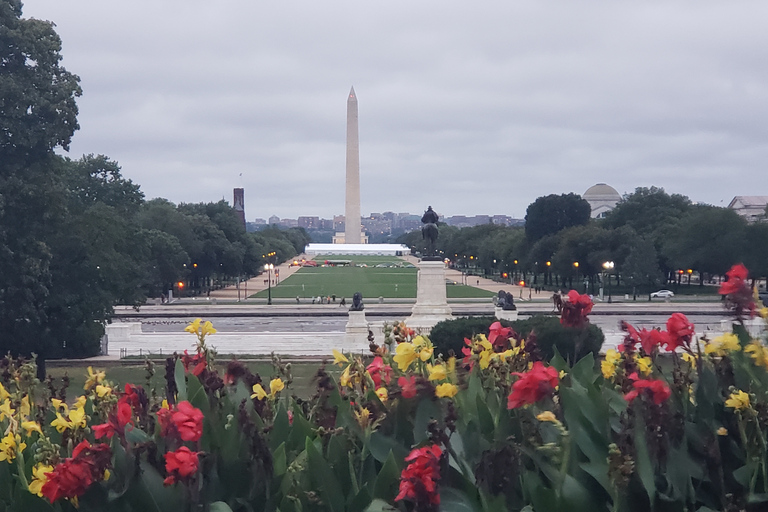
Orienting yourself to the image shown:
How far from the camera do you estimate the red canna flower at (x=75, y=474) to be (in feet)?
13.8

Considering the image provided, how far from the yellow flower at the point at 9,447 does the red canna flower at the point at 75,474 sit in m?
0.54

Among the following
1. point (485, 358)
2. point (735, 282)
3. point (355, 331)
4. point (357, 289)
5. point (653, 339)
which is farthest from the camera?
point (357, 289)

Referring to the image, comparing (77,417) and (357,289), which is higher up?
(77,417)

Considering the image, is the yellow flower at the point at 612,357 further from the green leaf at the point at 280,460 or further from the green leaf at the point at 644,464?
the green leaf at the point at 280,460

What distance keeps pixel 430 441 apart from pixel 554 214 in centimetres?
8236

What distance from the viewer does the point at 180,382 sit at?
529 cm

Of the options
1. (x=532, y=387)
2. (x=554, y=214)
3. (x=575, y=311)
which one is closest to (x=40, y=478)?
(x=532, y=387)

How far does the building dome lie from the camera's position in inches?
7569

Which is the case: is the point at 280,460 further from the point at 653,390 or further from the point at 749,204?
the point at 749,204

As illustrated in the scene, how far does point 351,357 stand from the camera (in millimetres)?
5410

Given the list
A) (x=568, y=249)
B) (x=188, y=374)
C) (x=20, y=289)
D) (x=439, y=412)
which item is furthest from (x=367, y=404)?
(x=568, y=249)

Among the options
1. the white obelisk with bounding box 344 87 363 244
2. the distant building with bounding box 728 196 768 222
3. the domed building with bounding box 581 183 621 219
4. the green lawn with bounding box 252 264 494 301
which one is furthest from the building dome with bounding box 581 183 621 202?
the green lawn with bounding box 252 264 494 301

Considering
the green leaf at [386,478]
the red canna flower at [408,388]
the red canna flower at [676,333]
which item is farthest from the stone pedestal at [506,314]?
the green leaf at [386,478]

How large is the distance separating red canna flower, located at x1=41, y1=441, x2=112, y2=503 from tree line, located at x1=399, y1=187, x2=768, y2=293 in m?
52.1
